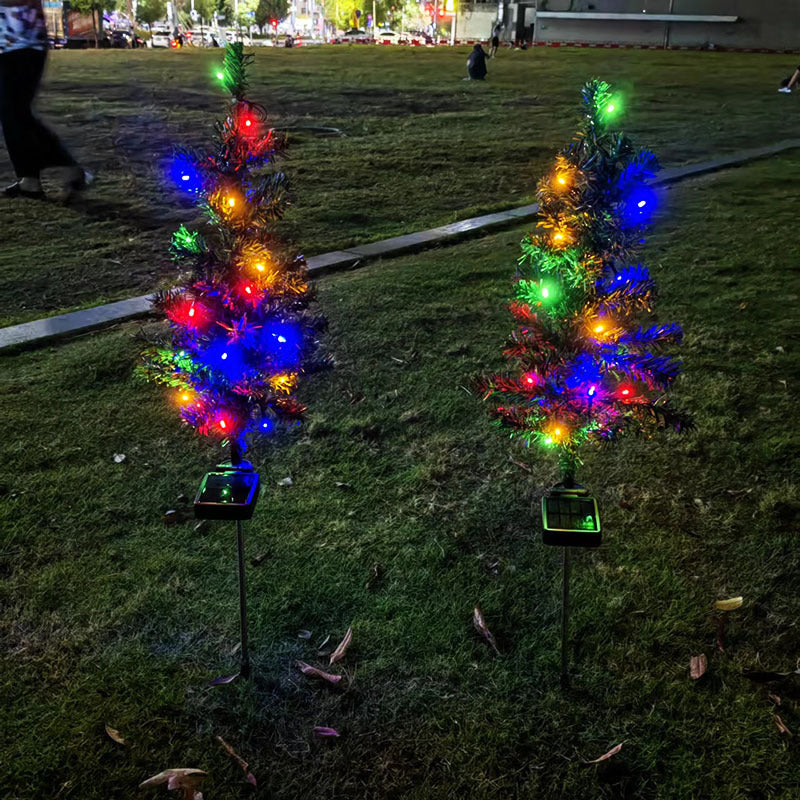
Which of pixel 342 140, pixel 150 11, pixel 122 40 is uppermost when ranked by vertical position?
pixel 150 11

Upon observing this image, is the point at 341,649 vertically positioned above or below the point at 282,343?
below

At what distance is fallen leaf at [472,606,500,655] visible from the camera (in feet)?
9.43

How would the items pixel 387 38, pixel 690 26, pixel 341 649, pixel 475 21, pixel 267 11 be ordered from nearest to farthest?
pixel 341 649
pixel 690 26
pixel 475 21
pixel 387 38
pixel 267 11

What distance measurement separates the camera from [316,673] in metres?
2.74

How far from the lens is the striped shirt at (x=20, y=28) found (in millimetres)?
7340

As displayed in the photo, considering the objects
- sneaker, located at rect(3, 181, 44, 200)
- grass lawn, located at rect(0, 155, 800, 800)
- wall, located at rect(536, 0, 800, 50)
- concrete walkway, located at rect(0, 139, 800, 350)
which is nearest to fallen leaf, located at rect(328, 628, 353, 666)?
grass lawn, located at rect(0, 155, 800, 800)

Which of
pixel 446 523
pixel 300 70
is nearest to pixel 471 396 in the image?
pixel 446 523

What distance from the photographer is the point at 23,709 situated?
256 centimetres

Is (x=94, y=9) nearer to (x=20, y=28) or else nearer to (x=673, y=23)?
(x=673, y=23)

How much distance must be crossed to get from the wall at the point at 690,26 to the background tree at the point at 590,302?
4980 centimetres

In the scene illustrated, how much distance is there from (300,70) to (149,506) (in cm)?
2485

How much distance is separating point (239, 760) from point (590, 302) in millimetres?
1915

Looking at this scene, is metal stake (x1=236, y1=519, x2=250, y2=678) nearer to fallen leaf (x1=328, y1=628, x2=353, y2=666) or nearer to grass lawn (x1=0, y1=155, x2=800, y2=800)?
grass lawn (x1=0, y1=155, x2=800, y2=800)

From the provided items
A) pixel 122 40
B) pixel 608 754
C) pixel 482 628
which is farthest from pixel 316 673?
pixel 122 40
